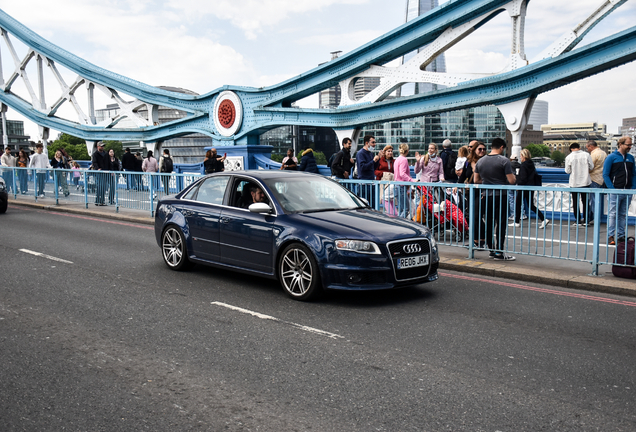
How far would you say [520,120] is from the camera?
22531 millimetres

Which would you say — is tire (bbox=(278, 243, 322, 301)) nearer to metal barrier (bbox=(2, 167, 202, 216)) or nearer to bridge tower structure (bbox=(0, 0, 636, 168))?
metal barrier (bbox=(2, 167, 202, 216))

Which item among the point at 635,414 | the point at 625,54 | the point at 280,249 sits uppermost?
the point at 625,54

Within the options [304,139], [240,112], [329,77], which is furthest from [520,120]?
[304,139]

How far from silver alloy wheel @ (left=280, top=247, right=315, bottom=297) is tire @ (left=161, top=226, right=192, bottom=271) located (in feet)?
6.67

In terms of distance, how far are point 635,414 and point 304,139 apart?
5769 inches

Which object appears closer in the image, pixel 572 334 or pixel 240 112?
pixel 572 334

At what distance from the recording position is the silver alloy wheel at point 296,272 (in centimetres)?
669

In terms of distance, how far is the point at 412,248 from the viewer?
264 inches

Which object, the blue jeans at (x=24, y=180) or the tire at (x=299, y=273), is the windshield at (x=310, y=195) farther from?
the blue jeans at (x=24, y=180)

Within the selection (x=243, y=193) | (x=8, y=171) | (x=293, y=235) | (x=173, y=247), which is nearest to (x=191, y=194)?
(x=173, y=247)

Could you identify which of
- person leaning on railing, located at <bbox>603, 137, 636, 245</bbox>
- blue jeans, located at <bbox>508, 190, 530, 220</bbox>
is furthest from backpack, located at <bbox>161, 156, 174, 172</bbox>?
blue jeans, located at <bbox>508, 190, 530, 220</bbox>

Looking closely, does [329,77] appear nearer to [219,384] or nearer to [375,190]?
[375,190]

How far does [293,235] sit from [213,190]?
186 cm

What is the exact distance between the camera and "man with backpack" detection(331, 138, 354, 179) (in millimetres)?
13790
